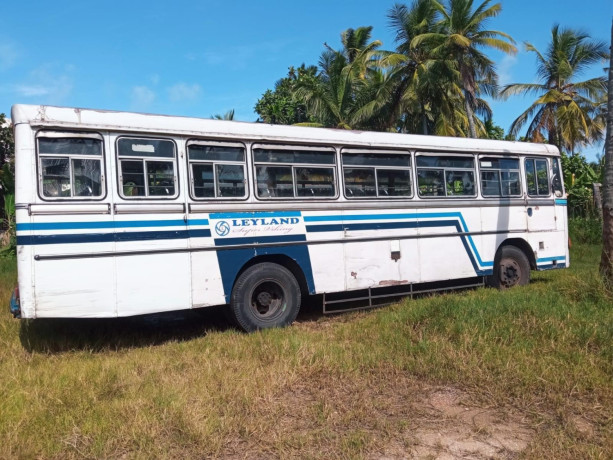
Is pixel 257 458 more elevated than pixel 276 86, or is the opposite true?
pixel 276 86

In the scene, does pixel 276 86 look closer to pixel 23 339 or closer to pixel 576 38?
pixel 576 38

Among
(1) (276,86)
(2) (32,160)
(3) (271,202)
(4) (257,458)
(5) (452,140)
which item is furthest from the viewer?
(1) (276,86)

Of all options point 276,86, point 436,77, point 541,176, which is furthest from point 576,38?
point 541,176

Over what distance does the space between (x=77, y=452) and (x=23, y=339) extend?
11.6 ft

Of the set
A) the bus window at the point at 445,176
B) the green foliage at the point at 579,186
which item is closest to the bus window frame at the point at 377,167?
the bus window at the point at 445,176

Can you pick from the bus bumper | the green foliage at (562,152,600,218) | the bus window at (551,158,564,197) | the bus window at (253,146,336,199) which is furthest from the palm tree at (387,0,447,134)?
the bus bumper

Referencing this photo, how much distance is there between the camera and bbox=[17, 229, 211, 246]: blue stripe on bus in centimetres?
569

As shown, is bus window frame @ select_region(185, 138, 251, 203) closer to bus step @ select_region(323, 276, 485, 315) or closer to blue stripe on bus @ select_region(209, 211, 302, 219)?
blue stripe on bus @ select_region(209, 211, 302, 219)

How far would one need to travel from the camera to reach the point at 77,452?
3.75 meters

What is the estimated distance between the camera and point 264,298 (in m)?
7.30

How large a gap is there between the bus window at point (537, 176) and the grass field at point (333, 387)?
301 cm

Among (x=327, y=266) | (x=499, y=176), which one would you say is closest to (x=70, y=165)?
(x=327, y=266)

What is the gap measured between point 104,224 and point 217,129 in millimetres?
1821

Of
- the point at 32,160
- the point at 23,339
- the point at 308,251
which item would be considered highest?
the point at 32,160
